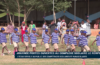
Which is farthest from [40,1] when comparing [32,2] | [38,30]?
[38,30]

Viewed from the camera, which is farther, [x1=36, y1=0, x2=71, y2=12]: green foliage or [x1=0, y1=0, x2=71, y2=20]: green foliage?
[x1=36, y1=0, x2=71, y2=12]: green foliage

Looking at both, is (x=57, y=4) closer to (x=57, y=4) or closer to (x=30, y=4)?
(x=57, y=4)

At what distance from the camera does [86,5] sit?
35906 mm

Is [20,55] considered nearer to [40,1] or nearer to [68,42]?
[68,42]

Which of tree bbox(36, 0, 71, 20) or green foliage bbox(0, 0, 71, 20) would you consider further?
tree bbox(36, 0, 71, 20)

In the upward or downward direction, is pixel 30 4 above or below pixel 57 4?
below

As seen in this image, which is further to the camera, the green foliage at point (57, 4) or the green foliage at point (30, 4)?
the green foliage at point (57, 4)

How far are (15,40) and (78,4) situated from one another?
2498 centimetres

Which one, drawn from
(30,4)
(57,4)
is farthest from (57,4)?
(30,4)

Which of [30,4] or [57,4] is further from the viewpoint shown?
[57,4]

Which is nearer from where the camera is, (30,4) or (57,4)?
(30,4)

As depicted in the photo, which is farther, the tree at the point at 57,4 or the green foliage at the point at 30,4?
the tree at the point at 57,4

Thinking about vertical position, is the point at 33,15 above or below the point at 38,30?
above

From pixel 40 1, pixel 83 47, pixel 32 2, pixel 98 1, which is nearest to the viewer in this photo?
pixel 83 47
